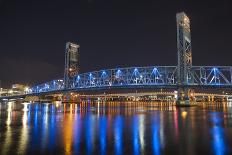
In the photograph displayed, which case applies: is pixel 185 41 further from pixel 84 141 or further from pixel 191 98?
pixel 84 141

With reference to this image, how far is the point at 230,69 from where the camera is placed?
104938 millimetres

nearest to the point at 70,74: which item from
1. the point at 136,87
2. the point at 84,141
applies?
the point at 136,87

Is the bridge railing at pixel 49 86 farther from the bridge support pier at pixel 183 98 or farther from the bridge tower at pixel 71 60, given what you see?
the bridge support pier at pixel 183 98

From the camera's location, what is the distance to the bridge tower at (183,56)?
282 feet

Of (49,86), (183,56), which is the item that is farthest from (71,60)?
(183,56)

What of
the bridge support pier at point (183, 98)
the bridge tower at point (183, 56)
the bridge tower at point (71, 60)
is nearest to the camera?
the bridge support pier at point (183, 98)

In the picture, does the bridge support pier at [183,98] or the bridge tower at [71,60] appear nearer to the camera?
the bridge support pier at [183,98]

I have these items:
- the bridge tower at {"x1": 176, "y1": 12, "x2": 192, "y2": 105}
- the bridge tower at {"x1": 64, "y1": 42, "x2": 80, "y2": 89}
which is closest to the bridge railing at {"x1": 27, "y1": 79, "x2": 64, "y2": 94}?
the bridge tower at {"x1": 64, "y1": 42, "x2": 80, "y2": 89}

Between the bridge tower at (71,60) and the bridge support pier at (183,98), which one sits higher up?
the bridge tower at (71,60)

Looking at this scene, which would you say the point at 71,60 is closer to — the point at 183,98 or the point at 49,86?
the point at 49,86

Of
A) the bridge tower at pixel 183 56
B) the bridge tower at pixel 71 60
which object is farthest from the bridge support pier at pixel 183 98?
the bridge tower at pixel 71 60

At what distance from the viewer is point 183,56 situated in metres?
89.6

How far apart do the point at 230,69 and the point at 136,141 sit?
316ft

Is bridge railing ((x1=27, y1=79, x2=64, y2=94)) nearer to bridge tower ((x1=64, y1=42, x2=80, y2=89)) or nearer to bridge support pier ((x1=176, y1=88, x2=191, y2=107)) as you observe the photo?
bridge tower ((x1=64, y1=42, x2=80, y2=89))
